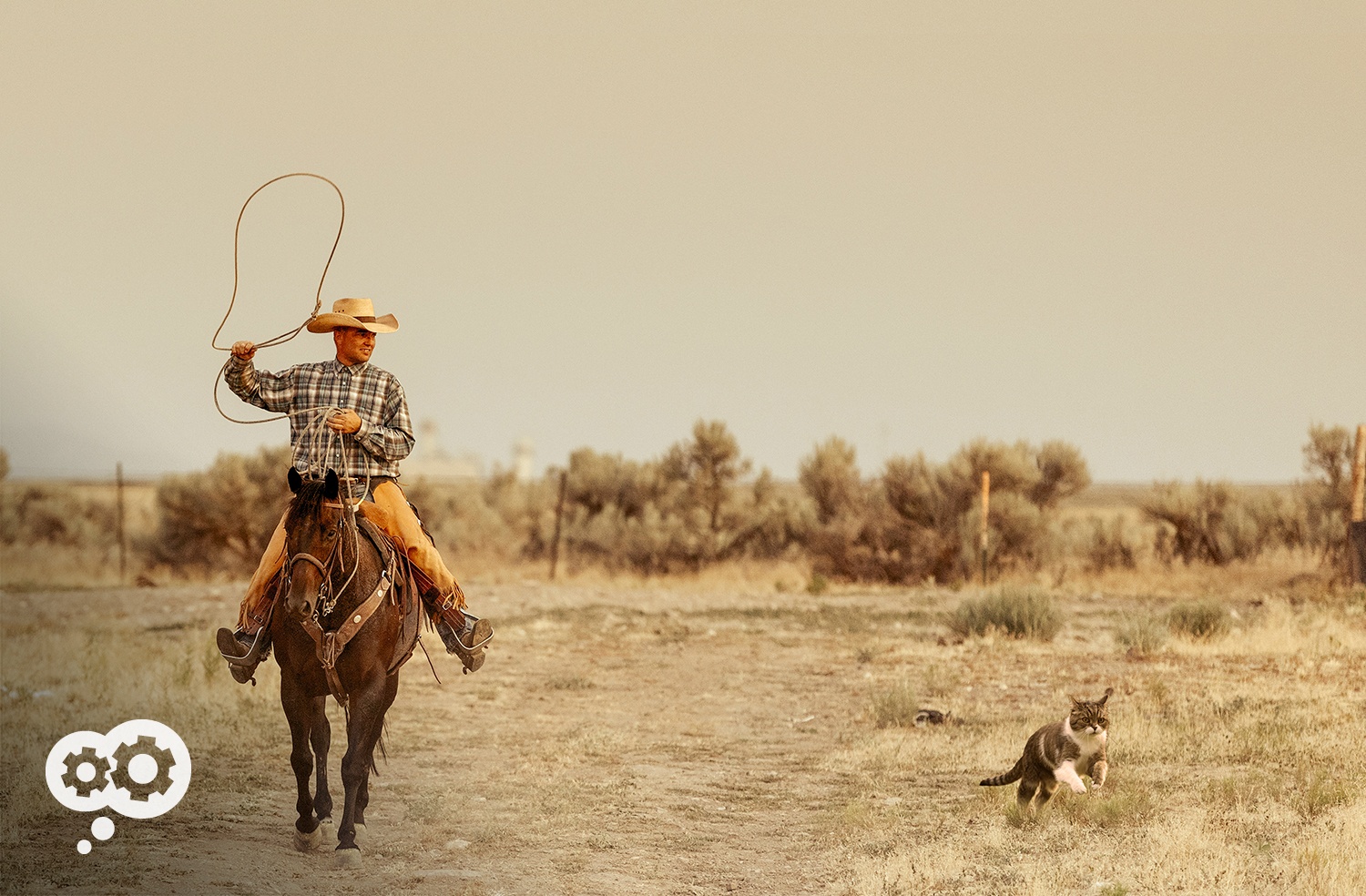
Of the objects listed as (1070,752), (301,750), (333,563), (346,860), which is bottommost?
(346,860)

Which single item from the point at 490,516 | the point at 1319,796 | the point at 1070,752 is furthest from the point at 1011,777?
the point at 490,516

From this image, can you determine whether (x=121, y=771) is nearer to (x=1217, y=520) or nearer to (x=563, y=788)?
(x=563, y=788)

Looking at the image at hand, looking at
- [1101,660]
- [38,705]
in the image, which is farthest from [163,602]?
[1101,660]

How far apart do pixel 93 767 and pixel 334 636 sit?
143 inches

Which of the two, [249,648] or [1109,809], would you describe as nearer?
[249,648]

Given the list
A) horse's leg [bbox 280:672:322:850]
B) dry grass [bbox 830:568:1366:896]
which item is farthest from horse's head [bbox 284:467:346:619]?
dry grass [bbox 830:568:1366:896]

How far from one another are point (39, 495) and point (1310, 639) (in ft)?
121

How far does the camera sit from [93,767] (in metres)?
9.39

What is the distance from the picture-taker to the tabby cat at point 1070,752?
8.41 m

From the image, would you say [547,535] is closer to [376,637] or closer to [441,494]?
[441,494]

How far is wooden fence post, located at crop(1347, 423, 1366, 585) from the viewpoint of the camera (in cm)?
2294

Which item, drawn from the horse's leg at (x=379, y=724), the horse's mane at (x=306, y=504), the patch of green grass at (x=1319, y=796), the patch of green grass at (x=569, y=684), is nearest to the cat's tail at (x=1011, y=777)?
the patch of green grass at (x=1319, y=796)

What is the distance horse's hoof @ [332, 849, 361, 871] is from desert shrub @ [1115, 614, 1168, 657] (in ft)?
39.1

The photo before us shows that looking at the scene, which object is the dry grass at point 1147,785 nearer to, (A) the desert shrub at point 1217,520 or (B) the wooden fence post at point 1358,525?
(B) the wooden fence post at point 1358,525
